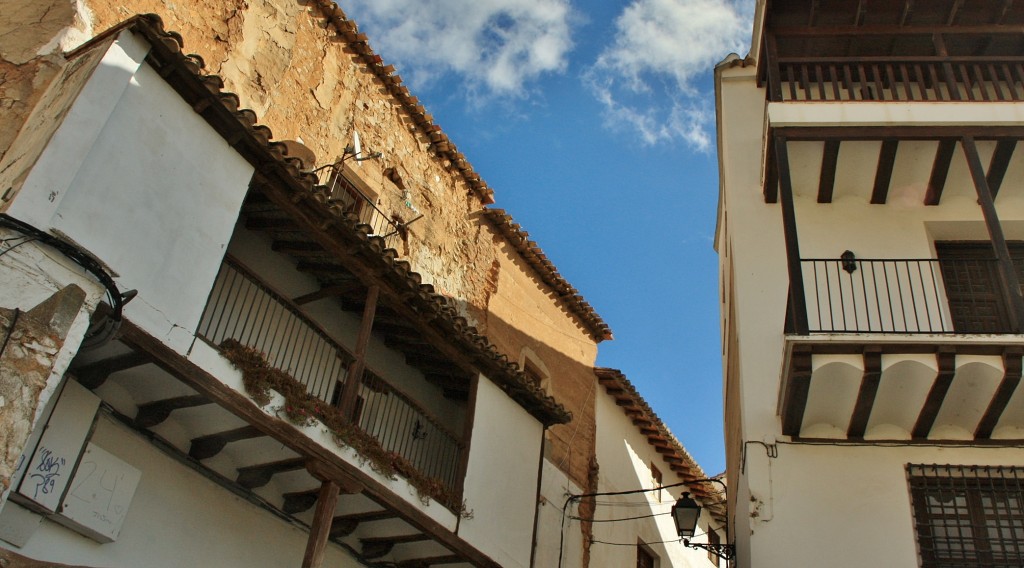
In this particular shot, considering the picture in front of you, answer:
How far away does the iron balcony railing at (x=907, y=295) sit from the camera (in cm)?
959

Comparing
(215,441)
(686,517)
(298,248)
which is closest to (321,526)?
(215,441)

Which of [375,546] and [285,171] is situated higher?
[285,171]

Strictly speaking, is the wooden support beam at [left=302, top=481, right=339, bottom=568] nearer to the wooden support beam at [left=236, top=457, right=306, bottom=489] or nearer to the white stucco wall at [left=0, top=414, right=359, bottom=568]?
the wooden support beam at [left=236, top=457, right=306, bottom=489]

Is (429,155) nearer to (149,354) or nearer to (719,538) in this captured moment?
(149,354)

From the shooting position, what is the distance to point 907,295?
9.82m

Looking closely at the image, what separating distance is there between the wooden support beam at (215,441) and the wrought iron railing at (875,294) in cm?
570

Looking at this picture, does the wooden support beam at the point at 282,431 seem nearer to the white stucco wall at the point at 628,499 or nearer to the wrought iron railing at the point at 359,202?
the wrought iron railing at the point at 359,202

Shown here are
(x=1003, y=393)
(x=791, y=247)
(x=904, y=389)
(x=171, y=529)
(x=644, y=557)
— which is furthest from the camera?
(x=644, y=557)

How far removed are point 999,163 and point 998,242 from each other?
152 cm

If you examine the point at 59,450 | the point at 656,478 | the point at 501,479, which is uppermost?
the point at 656,478

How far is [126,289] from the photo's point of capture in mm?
7004

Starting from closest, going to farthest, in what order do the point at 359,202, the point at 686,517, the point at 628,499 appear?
the point at 686,517 < the point at 359,202 < the point at 628,499

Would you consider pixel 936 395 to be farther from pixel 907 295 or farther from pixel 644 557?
pixel 644 557

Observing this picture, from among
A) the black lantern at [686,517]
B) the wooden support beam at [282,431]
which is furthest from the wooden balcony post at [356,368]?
the black lantern at [686,517]
